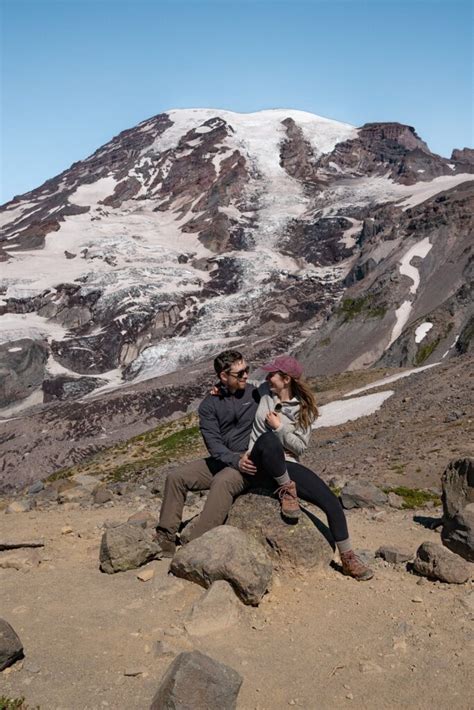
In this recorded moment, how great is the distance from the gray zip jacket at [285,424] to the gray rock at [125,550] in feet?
7.94

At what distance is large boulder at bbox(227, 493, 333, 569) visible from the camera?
9.09 metres

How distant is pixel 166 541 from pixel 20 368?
111585 mm

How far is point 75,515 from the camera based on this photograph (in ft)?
47.0

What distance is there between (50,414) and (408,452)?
67848mm

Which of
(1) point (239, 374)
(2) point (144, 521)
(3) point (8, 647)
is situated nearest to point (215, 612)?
(3) point (8, 647)

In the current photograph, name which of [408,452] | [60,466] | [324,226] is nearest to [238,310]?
[324,226]

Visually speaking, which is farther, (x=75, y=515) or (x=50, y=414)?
(x=50, y=414)

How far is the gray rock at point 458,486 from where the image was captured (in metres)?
11.2

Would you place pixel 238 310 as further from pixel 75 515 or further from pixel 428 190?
pixel 75 515

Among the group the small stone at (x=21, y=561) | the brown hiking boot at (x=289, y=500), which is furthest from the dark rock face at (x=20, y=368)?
the brown hiking boot at (x=289, y=500)

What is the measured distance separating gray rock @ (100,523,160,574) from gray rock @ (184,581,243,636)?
1975 millimetres

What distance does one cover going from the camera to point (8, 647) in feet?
21.9

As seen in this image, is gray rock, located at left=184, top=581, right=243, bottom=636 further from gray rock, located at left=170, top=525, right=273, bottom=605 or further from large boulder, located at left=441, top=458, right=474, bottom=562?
large boulder, located at left=441, top=458, right=474, bottom=562

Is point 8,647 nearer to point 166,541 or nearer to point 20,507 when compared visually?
point 166,541
